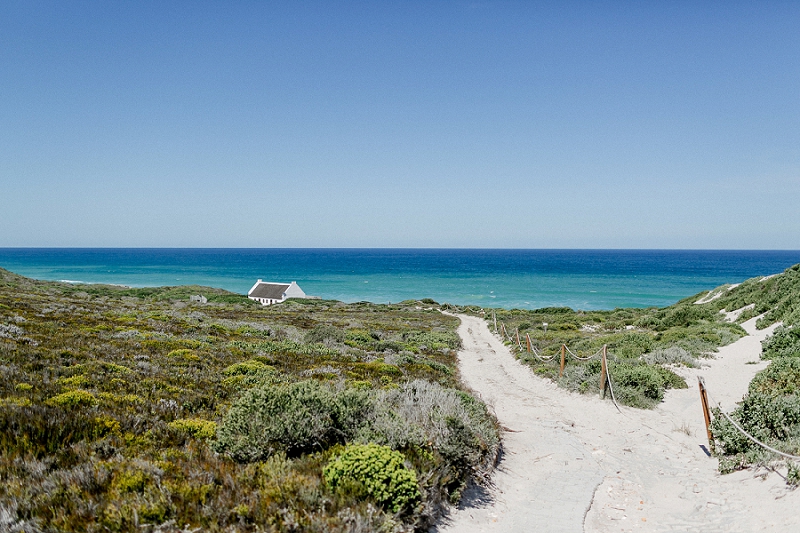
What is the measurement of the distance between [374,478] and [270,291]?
6458cm

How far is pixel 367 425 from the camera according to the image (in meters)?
6.12

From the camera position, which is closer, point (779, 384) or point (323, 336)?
point (779, 384)

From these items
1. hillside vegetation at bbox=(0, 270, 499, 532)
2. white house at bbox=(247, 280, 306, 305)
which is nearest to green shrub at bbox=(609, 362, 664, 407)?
hillside vegetation at bbox=(0, 270, 499, 532)

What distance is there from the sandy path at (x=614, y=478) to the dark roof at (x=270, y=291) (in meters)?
55.7

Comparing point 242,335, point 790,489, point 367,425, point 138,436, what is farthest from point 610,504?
point 242,335

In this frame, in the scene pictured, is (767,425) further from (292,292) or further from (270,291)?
(270,291)

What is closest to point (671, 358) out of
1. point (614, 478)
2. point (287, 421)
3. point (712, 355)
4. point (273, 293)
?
point (712, 355)

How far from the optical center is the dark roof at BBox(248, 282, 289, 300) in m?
64.8

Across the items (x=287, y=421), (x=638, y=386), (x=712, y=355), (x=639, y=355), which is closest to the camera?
(x=287, y=421)

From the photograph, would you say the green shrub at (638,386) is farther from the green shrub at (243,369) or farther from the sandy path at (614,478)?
the green shrub at (243,369)

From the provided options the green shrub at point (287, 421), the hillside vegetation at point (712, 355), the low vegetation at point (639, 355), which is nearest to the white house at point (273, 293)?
the hillside vegetation at point (712, 355)

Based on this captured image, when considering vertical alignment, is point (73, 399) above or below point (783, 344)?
above

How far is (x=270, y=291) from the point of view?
217 ft

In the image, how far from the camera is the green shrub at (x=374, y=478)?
4.62 meters
